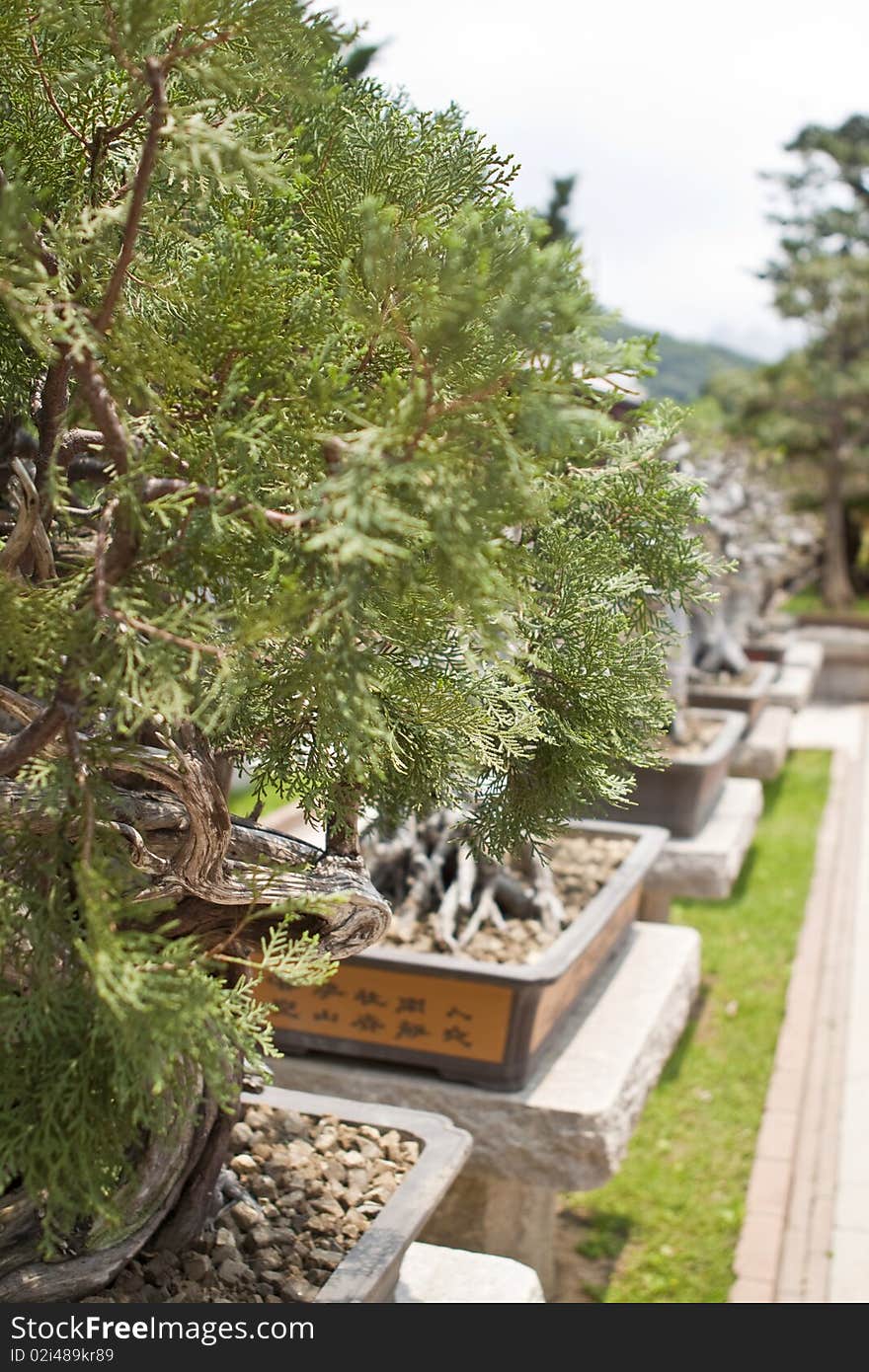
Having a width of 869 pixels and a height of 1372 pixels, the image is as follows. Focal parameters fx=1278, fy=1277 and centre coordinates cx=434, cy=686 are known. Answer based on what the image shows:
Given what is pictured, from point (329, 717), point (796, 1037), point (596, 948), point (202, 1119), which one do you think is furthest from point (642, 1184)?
point (329, 717)

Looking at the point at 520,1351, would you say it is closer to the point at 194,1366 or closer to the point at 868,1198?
the point at 194,1366

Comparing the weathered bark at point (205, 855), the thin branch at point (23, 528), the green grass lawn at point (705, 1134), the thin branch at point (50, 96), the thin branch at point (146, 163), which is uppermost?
→ the thin branch at point (50, 96)

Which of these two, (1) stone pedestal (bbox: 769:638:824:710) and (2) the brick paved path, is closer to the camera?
(2) the brick paved path

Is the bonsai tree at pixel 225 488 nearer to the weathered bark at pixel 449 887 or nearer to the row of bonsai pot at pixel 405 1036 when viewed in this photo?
the row of bonsai pot at pixel 405 1036

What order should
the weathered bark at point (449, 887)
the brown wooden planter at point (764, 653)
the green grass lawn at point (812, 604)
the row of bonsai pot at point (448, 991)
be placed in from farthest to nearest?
the green grass lawn at point (812, 604) < the brown wooden planter at point (764, 653) < the weathered bark at point (449, 887) < the row of bonsai pot at point (448, 991)

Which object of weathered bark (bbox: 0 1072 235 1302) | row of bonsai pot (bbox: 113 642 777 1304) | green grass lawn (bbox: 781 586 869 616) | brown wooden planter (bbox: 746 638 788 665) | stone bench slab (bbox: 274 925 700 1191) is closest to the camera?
weathered bark (bbox: 0 1072 235 1302)

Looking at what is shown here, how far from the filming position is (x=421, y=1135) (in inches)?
63.6

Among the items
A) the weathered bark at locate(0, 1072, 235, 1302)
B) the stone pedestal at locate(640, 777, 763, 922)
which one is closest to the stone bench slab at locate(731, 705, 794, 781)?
the stone pedestal at locate(640, 777, 763, 922)

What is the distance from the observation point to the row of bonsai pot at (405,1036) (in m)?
1.36

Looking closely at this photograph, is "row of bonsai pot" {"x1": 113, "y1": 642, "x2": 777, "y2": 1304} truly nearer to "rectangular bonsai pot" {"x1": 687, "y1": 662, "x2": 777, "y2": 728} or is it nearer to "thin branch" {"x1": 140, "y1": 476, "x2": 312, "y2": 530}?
"thin branch" {"x1": 140, "y1": 476, "x2": 312, "y2": 530}

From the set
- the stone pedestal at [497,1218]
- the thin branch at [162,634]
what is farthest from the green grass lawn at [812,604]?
the thin branch at [162,634]

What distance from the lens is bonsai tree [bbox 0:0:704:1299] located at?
2.39 feet

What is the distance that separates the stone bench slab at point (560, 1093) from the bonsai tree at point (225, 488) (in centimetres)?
118

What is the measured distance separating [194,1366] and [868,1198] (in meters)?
2.11
